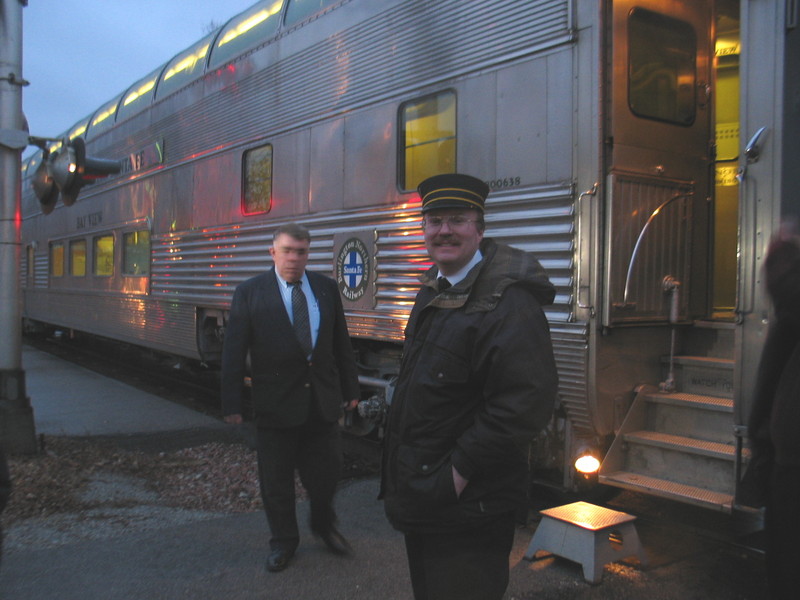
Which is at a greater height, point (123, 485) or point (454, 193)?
point (454, 193)

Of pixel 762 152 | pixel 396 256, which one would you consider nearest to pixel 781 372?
pixel 762 152

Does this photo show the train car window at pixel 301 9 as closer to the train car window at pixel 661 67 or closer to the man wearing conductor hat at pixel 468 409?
the train car window at pixel 661 67

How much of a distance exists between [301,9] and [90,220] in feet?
22.3

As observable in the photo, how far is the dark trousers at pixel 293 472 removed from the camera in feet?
12.1

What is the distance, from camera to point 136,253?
32.1 ft

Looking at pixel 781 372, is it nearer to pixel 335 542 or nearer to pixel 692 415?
pixel 692 415

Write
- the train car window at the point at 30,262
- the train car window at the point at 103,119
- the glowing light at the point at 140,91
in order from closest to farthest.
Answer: the glowing light at the point at 140,91 < the train car window at the point at 103,119 < the train car window at the point at 30,262

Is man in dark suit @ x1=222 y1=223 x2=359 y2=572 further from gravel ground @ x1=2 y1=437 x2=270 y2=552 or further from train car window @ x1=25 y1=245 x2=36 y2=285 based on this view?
train car window @ x1=25 y1=245 x2=36 y2=285

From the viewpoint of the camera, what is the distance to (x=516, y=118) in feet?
14.3

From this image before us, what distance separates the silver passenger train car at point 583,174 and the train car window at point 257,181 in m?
0.02

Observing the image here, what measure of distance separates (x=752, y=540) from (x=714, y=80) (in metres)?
2.87

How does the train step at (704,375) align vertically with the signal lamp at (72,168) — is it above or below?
below

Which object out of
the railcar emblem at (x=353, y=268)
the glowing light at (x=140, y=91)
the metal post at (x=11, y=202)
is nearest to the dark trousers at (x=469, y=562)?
the railcar emblem at (x=353, y=268)

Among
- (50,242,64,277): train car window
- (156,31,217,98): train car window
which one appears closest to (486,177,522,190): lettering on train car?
(156,31,217,98): train car window
